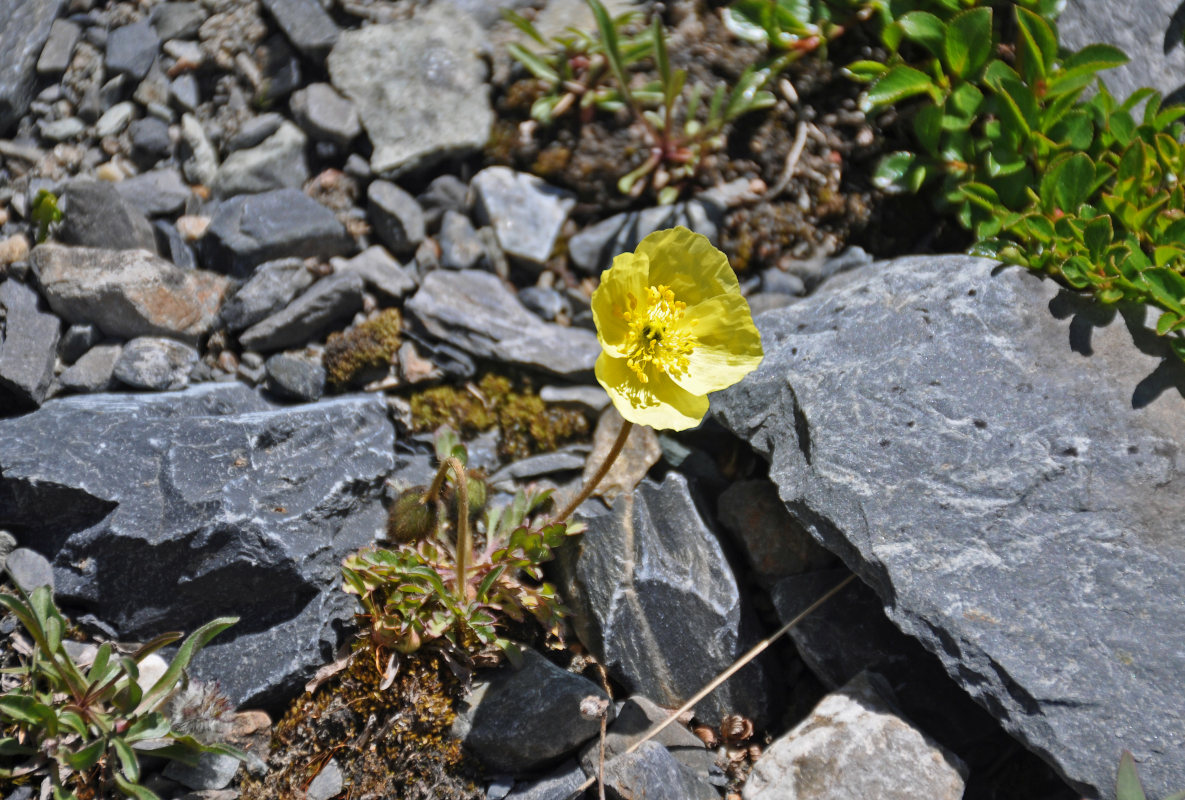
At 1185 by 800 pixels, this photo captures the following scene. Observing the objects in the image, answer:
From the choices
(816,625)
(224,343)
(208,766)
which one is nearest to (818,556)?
(816,625)

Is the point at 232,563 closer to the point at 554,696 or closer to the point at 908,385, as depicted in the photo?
the point at 554,696

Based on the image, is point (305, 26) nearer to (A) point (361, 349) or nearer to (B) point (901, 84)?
(A) point (361, 349)

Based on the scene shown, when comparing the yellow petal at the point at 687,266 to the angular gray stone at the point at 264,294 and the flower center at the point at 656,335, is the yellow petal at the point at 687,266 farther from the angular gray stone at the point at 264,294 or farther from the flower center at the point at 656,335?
the angular gray stone at the point at 264,294

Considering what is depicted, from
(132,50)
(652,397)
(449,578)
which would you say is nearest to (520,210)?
(652,397)

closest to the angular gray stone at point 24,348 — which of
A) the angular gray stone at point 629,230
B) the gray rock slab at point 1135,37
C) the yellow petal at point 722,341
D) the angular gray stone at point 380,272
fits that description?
the angular gray stone at point 380,272

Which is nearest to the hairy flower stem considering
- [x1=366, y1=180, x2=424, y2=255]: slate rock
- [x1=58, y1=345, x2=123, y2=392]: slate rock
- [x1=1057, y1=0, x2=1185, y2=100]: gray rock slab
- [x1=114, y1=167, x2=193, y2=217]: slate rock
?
[x1=366, y1=180, x2=424, y2=255]: slate rock

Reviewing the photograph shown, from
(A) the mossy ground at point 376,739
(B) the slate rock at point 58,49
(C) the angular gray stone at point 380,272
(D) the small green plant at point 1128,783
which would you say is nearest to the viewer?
(D) the small green plant at point 1128,783
